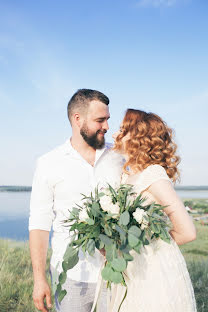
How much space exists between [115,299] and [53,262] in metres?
0.86

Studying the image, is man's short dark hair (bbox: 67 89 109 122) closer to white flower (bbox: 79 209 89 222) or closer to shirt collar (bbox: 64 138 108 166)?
shirt collar (bbox: 64 138 108 166)

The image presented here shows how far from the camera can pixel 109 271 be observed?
1989mm

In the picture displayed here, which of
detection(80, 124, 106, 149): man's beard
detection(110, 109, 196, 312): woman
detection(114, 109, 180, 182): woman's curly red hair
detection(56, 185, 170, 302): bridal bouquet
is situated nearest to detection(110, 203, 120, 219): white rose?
detection(56, 185, 170, 302): bridal bouquet

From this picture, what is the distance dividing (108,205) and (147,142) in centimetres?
83

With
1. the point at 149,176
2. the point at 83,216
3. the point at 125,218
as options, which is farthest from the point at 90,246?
the point at 149,176

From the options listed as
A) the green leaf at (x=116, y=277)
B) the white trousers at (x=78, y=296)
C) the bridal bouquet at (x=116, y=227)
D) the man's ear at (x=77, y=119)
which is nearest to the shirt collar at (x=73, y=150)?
the man's ear at (x=77, y=119)

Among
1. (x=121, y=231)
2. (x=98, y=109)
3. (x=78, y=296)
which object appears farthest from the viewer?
(x=98, y=109)

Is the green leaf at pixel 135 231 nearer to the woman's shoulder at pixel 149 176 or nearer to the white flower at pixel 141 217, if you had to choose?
the white flower at pixel 141 217

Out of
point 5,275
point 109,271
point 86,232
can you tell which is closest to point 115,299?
point 109,271

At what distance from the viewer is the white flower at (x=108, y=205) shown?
2.03 metres

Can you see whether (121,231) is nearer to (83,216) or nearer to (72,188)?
(83,216)

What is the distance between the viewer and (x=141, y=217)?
199 cm

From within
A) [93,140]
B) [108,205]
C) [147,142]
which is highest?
[147,142]

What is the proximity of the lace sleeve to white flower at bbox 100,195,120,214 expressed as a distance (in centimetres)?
40
